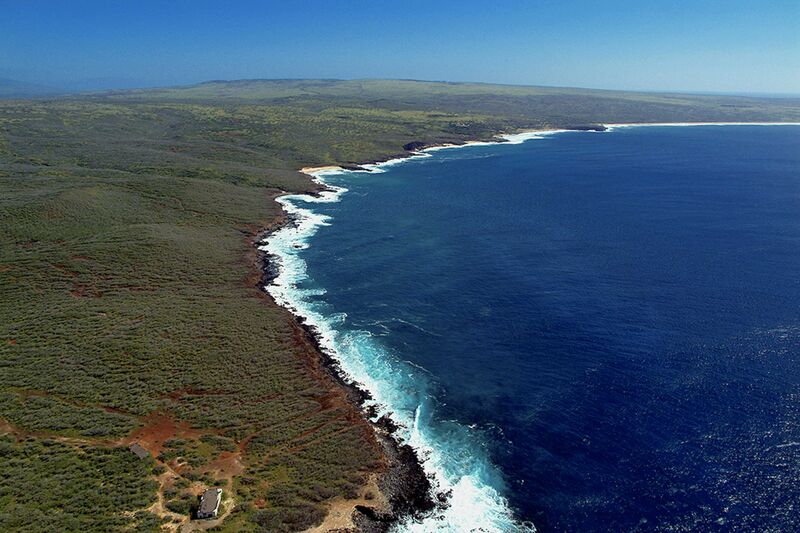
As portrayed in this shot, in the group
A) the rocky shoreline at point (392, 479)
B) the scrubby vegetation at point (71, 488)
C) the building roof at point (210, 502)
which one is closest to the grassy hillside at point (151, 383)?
the scrubby vegetation at point (71, 488)

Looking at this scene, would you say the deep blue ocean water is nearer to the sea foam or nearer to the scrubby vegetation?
the sea foam

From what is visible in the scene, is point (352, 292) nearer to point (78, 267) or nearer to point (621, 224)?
point (78, 267)

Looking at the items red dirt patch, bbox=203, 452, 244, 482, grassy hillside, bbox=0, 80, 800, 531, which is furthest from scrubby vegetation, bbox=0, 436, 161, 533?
red dirt patch, bbox=203, 452, 244, 482

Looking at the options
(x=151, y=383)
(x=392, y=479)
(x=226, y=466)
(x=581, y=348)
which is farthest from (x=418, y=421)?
(x=151, y=383)

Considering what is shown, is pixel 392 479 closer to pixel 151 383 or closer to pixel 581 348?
pixel 151 383

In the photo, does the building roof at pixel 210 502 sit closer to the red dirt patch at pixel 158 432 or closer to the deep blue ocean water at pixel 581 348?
the red dirt patch at pixel 158 432
